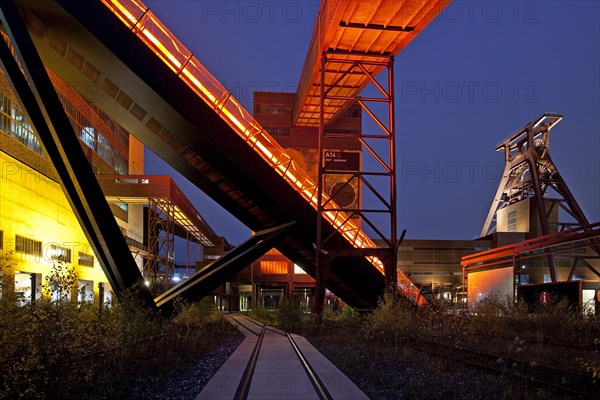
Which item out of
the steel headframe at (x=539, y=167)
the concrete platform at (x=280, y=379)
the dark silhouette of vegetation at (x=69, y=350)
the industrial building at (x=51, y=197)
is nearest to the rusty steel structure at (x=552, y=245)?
the concrete platform at (x=280, y=379)

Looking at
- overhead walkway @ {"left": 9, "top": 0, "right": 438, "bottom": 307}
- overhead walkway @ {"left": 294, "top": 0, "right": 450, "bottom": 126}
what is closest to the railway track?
overhead walkway @ {"left": 9, "top": 0, "right": 438, "bottom": 307}

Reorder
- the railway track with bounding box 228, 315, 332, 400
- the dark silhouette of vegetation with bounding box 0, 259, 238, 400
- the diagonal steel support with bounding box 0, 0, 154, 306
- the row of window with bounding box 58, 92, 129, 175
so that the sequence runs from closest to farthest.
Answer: the dark silhouette of vegetation with bounding box 0, 259, 238, 400 < the railway track with bounding box 228, 315, 332, 400 < the diagonal steel support with bounding box 0, 0, 154, 306 < the row of window with bounding box 58, 92, 129, 175

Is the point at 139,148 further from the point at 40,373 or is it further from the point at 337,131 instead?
the point at 40,373

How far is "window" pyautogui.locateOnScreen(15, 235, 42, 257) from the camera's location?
27080mm

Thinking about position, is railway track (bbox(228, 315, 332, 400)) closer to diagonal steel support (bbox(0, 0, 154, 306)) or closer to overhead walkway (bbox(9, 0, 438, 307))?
diagonal steel support (bbox(0, 0, 154, 306))

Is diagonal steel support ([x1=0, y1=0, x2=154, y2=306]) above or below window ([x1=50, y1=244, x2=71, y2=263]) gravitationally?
above

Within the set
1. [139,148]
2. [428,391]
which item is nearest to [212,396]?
[428,391]

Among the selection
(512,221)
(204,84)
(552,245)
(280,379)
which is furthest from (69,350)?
(512,221)

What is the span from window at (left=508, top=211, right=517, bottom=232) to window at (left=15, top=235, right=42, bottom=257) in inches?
2435

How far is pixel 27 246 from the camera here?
2831cm

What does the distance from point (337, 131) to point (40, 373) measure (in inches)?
2572

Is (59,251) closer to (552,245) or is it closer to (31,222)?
(31,222)

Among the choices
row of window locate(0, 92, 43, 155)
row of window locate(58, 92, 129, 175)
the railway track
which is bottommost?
the railway track

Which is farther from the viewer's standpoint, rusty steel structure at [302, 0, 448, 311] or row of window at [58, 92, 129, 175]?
row of window at [58, 92, 129, 175]
